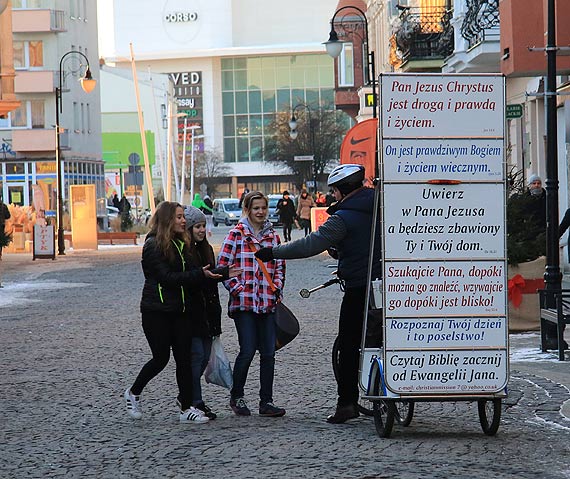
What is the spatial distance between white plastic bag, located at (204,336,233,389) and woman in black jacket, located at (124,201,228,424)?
1.07ft

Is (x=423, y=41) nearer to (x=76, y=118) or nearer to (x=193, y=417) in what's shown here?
(x=193, y=417)

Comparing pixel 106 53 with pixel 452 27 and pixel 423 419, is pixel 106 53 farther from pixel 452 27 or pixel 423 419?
pixel 423 419

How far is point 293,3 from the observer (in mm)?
178500

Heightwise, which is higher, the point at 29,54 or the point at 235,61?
the point at 235,61

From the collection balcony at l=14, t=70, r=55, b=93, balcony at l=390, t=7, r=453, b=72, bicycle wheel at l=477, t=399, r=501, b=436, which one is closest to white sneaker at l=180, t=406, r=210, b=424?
bicycle wheel at l=477, t=399, r=501, b=436

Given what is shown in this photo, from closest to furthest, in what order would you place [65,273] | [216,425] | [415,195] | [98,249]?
[415,195] → [216,425] → [65,273] → [98,249]

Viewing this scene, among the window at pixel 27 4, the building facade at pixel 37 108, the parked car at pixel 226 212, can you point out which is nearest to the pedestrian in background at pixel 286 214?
the building facade at pixel 37 108

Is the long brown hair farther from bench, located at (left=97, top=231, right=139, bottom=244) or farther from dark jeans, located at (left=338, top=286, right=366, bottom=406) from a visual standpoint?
bench, located at (left=97, top=231, right=139, bottom=244)

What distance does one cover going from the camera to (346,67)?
224 ft

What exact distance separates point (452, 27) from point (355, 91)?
3346 cm

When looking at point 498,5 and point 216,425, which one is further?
point 498,5

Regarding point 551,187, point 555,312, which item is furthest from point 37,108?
point 555,312

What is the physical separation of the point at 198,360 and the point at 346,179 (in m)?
1.72

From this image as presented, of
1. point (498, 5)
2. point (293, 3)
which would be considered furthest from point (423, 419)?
point (293, 3)
